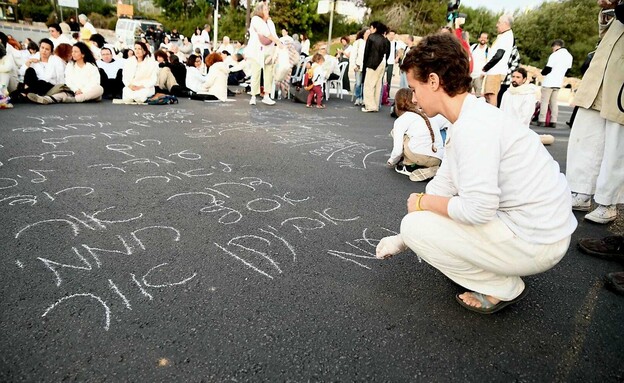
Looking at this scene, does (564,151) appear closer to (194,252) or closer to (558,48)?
(558,48)

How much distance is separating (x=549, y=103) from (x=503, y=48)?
341cm

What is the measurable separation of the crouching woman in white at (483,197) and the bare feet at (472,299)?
1.1 inches

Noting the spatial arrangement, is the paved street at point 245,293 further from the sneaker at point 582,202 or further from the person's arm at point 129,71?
the person's arm at point 129,71

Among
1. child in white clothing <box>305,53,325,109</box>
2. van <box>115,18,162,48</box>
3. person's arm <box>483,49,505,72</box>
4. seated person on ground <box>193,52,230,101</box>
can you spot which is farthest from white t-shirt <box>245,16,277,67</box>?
van <box>115,18,162,48</box>

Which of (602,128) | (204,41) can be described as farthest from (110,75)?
(602,128)

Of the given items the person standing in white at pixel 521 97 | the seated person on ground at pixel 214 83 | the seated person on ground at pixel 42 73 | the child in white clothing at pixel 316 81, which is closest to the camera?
the person standing in white at pixel 521 97

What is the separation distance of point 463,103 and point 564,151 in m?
6.65

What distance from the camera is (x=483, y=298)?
2203mm

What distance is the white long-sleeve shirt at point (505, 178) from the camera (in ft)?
5.72

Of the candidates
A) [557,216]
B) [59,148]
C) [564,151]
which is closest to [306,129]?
[59,148]

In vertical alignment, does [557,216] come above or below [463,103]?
below

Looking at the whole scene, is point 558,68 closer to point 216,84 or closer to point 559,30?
point 216,84

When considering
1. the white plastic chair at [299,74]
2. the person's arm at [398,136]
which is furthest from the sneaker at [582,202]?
the white plastic chair at [299,74]

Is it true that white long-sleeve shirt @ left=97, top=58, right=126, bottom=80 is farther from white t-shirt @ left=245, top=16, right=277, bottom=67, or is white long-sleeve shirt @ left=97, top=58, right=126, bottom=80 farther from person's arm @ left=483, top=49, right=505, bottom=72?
person's arm @ left=483, top=49, right=505, bottom=72
